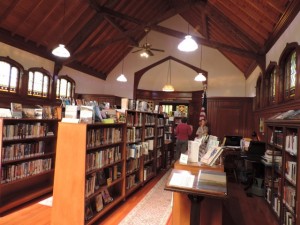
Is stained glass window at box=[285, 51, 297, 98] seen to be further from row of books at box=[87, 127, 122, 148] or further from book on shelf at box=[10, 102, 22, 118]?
book on shelf at box=[10, 102, 22, 118]

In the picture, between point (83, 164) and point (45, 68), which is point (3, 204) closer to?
point (83, 164)

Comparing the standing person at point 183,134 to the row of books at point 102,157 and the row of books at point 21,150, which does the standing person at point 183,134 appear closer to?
the row of books at point 102,157

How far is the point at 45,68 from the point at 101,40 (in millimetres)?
2499

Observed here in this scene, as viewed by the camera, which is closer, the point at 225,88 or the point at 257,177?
the point at 257,177

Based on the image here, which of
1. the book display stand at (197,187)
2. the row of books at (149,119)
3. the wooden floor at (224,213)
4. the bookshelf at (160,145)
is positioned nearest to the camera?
the book display stand at (197,187)

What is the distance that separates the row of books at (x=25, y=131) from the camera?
373 cm

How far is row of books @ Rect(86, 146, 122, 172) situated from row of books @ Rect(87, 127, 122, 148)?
132mm

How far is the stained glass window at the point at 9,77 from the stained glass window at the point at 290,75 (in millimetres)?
7239

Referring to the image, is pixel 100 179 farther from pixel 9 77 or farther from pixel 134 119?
pixel 9 77

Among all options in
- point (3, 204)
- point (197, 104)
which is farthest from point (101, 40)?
point (3, 204)

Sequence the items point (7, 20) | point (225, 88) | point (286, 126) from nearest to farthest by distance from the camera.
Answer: point (286, 126), point (7, 20), point (225, 88)

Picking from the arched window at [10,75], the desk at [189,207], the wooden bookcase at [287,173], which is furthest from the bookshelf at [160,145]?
the arched window at [10,75]

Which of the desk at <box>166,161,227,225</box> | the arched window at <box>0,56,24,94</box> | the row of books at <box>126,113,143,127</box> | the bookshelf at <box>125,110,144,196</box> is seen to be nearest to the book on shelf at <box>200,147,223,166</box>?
the desk at <box>166,161,227,225</box>

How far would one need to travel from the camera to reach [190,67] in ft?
34.3
